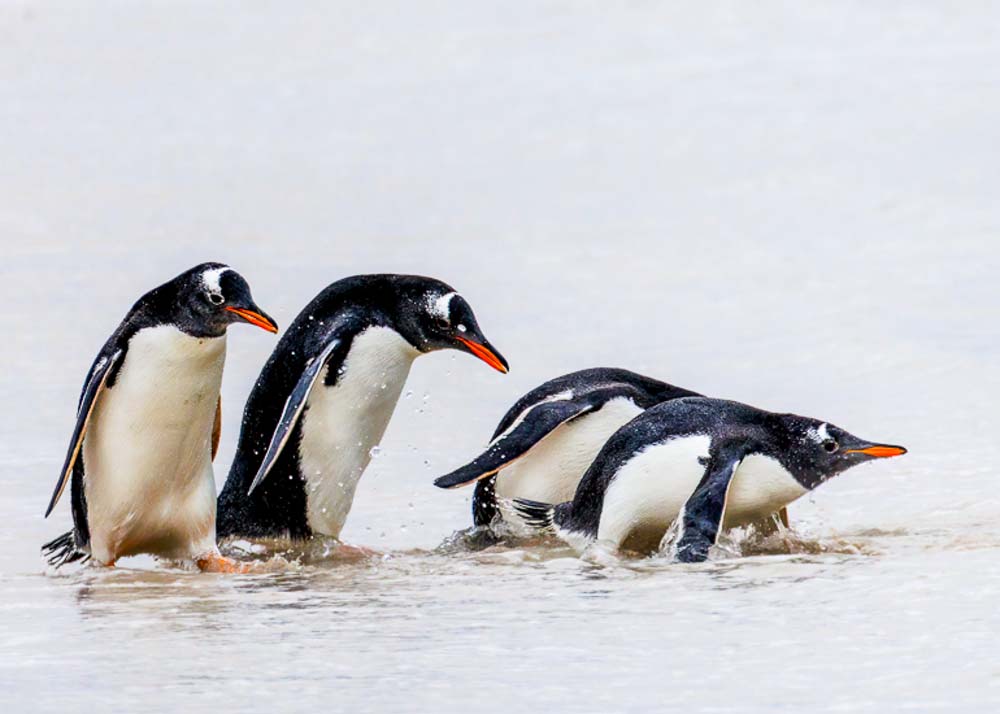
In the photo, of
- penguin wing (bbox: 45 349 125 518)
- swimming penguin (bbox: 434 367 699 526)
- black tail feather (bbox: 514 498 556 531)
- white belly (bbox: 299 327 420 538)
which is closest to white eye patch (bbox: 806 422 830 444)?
swimming penguin (bbox: 434 367 699 526)

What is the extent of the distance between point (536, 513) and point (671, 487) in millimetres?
504

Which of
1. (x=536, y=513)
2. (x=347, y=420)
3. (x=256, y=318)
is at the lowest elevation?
(x=536, y=513)

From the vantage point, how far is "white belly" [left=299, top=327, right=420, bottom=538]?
17.4ft

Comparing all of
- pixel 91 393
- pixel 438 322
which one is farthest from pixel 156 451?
pixel 438 322

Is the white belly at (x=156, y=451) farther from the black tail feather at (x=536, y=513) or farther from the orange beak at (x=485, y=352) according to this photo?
the black tail feather at (x=536, y=513)

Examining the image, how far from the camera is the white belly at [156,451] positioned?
4.96 meters

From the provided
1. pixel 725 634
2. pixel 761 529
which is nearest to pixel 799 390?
pixel 761 529

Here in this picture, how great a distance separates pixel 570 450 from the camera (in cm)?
552

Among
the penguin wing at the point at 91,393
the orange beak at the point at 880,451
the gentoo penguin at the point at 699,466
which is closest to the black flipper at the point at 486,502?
the gentoo penguin at the point at 699,466

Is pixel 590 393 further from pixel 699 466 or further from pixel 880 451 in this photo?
pixel 880 451

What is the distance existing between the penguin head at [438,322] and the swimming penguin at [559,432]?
235 millimetres

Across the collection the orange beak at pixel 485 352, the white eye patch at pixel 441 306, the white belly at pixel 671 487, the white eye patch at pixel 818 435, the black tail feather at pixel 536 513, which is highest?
the white eye patch at pixel 441 306

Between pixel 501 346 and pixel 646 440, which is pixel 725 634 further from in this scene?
pixel 501 346

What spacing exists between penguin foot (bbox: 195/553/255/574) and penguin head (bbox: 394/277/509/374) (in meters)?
0.76
